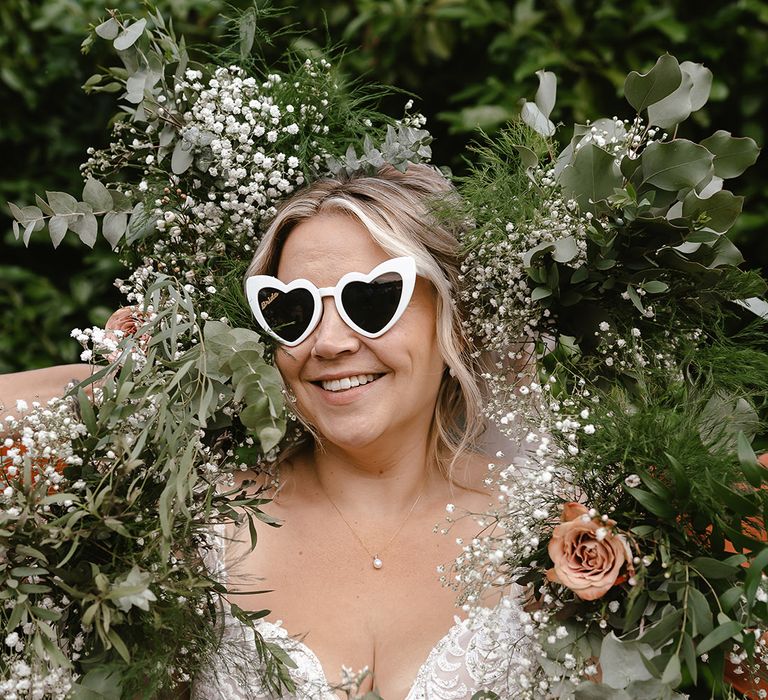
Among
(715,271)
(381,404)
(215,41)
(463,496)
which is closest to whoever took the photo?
(715,271)

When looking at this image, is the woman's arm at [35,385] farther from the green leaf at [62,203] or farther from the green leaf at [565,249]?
the green leaf at [565,249]

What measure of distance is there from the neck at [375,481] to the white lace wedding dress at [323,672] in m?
0.46

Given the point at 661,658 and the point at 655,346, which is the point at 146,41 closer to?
the point at 655,346

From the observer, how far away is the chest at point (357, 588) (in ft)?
8.69

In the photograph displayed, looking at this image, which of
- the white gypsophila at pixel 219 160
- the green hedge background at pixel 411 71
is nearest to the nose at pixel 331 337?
the white gypsophila at pixel 219 160

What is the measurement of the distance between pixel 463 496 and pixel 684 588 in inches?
41.7

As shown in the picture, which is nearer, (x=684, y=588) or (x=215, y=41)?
(x=684, y=588)

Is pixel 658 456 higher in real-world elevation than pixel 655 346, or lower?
lower

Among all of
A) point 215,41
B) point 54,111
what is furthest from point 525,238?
point 54,111

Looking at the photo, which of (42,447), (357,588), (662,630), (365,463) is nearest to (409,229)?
(365,463)

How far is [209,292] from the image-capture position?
274cm

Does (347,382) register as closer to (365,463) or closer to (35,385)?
(365,463)

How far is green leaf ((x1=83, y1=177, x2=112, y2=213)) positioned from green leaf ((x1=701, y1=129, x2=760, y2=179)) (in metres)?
1.62

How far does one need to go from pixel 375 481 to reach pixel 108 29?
1.48m
